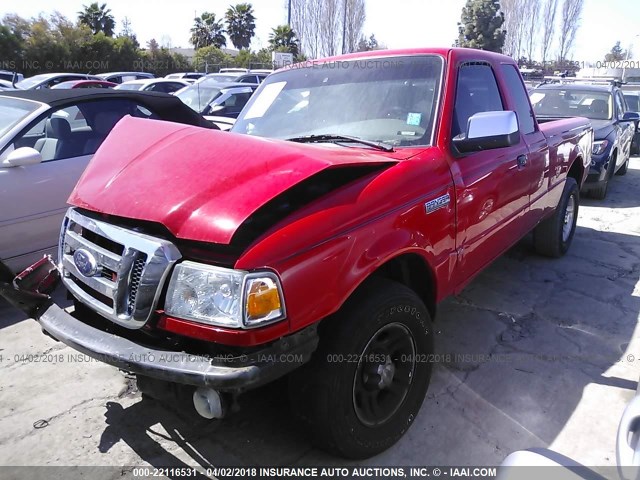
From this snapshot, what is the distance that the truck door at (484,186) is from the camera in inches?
121

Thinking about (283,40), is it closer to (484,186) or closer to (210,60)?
(210,60)

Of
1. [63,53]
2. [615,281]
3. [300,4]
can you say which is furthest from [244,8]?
[615,281]

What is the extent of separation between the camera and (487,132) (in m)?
2.86

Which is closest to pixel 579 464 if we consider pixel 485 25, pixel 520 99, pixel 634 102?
pixel 520 99

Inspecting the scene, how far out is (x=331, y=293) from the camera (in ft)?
6.97

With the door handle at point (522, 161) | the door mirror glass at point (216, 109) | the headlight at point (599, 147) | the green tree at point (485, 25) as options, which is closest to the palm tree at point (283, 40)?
the green tree at point (485, 25)

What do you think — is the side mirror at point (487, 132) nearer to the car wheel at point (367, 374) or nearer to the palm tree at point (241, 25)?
the car wheel at point (367, 374)

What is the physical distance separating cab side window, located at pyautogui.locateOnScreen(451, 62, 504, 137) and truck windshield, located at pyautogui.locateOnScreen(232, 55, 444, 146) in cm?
19

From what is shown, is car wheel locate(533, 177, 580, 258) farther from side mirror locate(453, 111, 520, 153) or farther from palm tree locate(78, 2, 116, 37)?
palm tree locate(78, 2, 116, 37)

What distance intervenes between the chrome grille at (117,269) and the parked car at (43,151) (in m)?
2.21

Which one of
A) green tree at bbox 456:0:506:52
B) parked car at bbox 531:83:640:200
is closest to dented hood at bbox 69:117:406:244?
parked car at bbox 531:83:640:200

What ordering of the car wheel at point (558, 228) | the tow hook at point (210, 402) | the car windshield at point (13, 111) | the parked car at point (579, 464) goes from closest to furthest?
the parked car at point (579, 464) < the tow hook at point (210, 402) < the car windshield at point (13, 111) < the car wheel at point (558, 228)

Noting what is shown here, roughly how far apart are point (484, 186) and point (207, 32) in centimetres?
5627

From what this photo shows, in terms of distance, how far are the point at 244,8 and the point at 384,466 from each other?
57242mm
